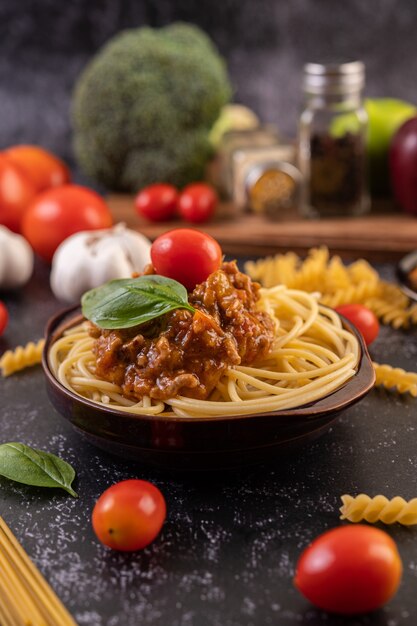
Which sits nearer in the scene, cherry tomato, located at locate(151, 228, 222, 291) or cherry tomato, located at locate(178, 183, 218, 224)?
cherry tomato, located at locate(151, 228, 222, 291)

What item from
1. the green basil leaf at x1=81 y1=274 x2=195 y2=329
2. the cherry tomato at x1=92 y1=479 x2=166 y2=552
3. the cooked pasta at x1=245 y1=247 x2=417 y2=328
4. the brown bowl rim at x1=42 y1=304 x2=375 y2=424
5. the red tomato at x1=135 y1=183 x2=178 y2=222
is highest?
the green basil leaf at x1=81 y1=274 x2=195 y2=329

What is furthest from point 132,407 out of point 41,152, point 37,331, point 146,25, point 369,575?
point 146,25

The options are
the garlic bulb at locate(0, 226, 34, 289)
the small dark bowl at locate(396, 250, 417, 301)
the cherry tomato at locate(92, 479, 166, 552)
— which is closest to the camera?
the cherry tomato at locate(92, 479, 166, 552)

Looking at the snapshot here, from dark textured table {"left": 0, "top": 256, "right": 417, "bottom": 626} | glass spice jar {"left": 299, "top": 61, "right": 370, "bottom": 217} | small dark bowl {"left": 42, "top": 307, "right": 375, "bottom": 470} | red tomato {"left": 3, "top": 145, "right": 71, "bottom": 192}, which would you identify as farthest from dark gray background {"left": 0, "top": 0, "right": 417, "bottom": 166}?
small dark bowl {"left": 42, "top": 307, "right": 375, "bottom": 470}

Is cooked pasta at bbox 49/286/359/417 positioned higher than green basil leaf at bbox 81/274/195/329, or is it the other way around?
green basil leaf at bbox 81/274/195/329

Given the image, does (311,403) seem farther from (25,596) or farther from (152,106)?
(152,106)

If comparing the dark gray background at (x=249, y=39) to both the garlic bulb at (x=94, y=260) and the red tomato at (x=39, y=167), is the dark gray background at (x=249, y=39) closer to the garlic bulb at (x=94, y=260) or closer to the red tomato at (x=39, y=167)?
the red tomato at (x=39, y=167)

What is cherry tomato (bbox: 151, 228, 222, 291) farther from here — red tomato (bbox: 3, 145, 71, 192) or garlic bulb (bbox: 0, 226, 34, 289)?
red tomato (bbox: 3, 145, 71, 192)
